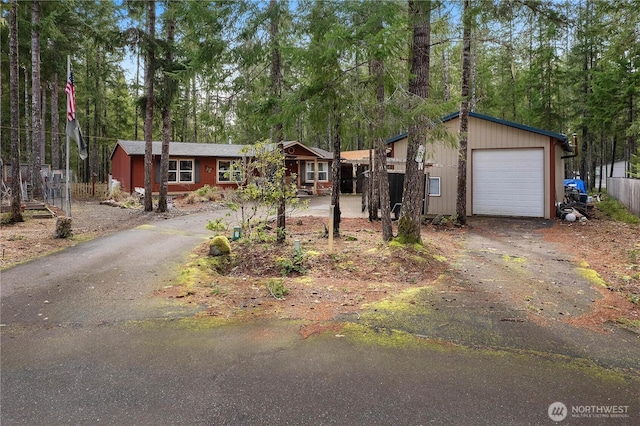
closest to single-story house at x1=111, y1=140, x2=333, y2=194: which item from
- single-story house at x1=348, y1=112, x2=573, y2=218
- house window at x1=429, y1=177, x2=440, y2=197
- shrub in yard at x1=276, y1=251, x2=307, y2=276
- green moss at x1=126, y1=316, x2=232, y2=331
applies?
house window at x1=429, y1=177, x2=440, y2=197

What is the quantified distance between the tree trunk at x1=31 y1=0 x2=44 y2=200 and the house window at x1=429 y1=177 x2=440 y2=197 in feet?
48.8

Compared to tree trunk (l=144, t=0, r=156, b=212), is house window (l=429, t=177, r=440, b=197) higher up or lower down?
lower down

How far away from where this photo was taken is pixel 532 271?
272 inches

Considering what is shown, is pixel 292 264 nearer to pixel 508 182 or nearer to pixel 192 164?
pixel 508 182

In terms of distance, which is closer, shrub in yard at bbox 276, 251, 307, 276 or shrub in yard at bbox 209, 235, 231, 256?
shrub in yard at bbox 276, 251, 307, 276

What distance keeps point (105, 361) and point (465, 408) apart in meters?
2.96

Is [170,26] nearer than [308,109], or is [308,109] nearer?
[308,109]

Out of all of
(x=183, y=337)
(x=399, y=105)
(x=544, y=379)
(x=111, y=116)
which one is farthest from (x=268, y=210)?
(x=111, y=116)

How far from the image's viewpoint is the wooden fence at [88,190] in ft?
75.8

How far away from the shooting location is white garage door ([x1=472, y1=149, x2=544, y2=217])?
47.0 ft

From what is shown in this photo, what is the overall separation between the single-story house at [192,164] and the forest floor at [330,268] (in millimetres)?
12443

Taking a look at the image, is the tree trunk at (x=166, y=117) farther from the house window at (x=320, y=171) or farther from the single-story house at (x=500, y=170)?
the house window at (x=320, y=171)

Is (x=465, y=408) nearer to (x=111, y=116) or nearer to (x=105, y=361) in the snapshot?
(x=105, y=361)

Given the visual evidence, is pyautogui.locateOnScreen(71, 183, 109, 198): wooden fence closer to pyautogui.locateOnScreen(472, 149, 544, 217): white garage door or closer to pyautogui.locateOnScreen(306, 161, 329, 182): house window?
pyautogui.locateOnScreen(306, 161, 329, 182): house window
